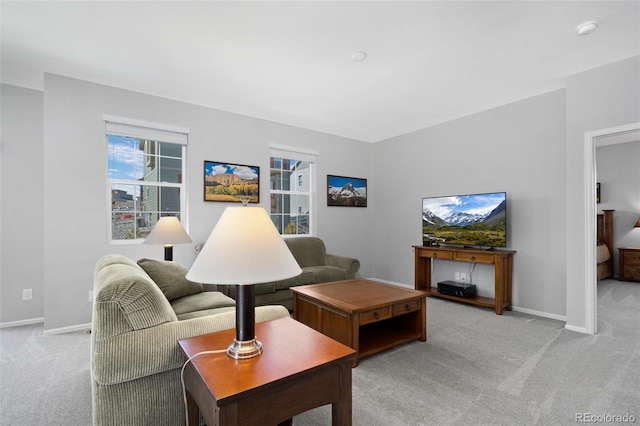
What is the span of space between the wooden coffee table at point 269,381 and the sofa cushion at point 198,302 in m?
0.95

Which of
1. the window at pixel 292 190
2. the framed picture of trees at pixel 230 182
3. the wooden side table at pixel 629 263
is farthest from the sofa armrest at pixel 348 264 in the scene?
the wooden side table at pixel 629 263

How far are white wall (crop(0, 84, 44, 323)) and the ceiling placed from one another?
0.30m

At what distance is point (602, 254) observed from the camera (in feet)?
16.6

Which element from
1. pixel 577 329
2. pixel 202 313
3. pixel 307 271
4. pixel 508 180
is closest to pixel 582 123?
pixel 508 180

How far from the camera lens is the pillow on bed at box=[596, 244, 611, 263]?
195 inches

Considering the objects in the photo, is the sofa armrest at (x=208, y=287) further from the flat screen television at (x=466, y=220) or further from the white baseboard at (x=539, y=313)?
the white baseboard at (x=539, y=313)

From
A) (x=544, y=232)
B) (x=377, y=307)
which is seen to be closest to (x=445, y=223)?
(x=544, y=232)

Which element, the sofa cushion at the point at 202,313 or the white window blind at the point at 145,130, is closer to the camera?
the sofa cushion at the point at 202,313

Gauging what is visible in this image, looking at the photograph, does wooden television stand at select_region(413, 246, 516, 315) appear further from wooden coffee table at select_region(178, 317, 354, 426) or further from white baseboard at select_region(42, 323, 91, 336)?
white baseboard at select_region(42, 323, 91, 336)

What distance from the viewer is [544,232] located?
11.6 feet

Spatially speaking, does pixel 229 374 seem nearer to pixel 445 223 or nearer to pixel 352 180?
pixel 445 223

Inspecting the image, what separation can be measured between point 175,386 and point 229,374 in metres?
0.58

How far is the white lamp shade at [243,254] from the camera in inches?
43.4

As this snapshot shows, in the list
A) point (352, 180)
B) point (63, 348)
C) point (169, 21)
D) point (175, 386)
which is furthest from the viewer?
point (352, 180)
